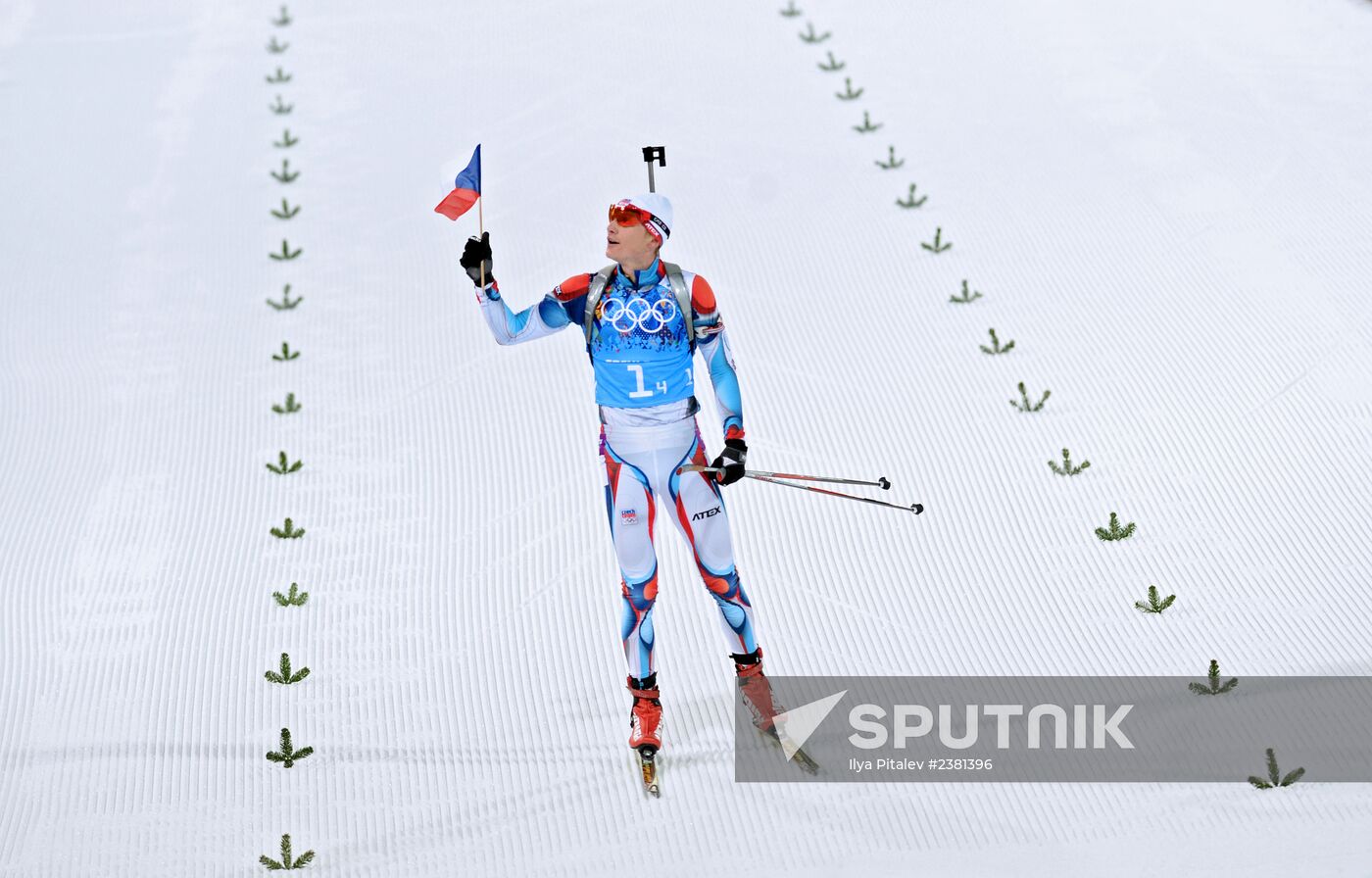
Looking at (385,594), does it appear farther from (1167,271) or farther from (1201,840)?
(1167,271)

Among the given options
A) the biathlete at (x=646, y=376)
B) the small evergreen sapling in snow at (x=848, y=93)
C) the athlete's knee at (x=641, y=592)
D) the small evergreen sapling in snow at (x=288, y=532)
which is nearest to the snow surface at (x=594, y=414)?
the small evergreen sapling in snow at (x=288, y=532)

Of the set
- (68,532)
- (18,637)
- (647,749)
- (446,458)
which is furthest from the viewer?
(446,458)

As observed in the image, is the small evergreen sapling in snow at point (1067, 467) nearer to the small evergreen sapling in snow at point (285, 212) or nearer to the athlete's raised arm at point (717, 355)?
the athlete's raised arm at point (717, 355)

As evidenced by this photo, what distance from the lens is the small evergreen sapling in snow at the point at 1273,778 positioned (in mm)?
4316

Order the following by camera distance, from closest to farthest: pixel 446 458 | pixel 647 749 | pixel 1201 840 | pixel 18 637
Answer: pixel 1201 840 < pixel 647 749 < pixel 18 637 < pixel 446 458

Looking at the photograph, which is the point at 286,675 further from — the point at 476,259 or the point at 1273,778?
the point at 1273,778

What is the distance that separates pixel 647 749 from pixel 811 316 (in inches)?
138


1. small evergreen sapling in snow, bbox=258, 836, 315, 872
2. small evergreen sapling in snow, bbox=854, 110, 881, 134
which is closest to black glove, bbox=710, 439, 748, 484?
small evergreen sapling in snow, bbox=258, 836, 315, 872

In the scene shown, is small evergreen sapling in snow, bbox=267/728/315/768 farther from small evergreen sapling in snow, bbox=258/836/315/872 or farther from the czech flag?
→ the czech flag

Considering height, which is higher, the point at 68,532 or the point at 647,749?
the point at 68,532

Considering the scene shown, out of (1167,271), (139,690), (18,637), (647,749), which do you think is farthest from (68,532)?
(1167,271)

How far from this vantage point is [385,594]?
5805mm

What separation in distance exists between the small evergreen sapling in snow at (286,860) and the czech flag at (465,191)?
182 centimetres

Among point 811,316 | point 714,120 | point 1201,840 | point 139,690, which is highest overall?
point 714,120
